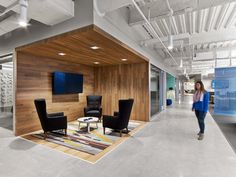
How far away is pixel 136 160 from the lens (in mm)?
2562

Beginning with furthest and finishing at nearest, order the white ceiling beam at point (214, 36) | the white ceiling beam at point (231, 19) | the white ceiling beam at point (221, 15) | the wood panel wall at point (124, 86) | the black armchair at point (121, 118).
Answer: the wood panel wall at point (124, 86), the white ceiling beam at point (214, 36), the black armchair at point (121, 118), the white ceiling beam at point (231, 19), the white ceiling beam at point (221, 15)

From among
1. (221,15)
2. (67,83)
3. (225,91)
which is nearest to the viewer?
(221,15)

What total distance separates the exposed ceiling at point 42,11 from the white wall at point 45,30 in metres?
0.12

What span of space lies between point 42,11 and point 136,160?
3125 millimetres

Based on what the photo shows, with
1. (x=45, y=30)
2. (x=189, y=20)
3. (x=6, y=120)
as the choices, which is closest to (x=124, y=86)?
(x=189, y=20)

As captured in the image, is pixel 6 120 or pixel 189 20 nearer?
pixel 189 20

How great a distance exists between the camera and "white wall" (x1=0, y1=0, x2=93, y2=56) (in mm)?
2451

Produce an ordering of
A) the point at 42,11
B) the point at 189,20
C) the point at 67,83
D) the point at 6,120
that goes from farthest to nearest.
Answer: the point at 67,83, the point at 6,120, the point at 189,20, the point at 42,11

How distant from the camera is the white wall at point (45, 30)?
8.04ft

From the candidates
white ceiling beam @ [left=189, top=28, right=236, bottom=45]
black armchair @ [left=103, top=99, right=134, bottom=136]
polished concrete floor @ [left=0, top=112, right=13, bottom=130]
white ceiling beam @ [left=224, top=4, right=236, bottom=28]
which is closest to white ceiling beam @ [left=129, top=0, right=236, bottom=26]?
white ceiling beam @ [left=224, top=4, right=236, bottom=28]

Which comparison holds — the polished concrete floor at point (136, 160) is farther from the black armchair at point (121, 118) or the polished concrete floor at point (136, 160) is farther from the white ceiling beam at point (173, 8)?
the white ceiling beam at point (173, 8)

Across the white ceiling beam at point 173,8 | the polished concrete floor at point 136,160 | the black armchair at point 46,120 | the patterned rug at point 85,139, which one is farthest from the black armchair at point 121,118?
the white ceiling beam at point 173,8

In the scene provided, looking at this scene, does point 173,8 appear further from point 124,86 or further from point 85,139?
point 124,86

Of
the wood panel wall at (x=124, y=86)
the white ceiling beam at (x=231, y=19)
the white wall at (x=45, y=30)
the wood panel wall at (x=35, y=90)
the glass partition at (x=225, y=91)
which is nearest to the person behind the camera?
the white wall at (x=45, y=30)
